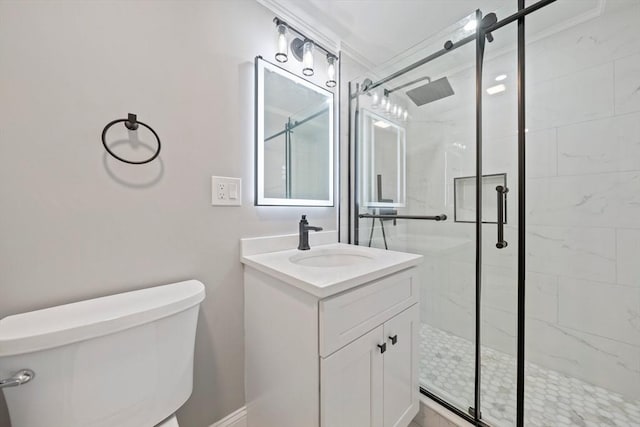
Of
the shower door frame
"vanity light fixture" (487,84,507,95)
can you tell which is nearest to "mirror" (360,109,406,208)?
the shower door frame

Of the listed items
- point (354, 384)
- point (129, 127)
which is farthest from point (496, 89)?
point (129, 127)

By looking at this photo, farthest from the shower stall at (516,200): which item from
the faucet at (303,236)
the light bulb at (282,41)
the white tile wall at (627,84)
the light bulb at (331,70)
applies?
the light bulb at (282,41)

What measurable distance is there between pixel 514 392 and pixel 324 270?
1240mm

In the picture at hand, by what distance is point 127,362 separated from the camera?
63 centimetres

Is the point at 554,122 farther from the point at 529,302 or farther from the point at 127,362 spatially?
the point at 127,362

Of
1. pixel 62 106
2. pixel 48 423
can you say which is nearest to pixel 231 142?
pixel 62 106

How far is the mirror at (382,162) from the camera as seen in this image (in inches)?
66.0

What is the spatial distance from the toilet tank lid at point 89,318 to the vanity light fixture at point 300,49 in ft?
3.85

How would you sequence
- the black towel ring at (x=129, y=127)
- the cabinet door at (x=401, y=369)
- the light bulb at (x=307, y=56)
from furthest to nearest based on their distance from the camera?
the light bulb at (x=307, y=56), the cabinet door at (x=401, y=369), the black towel ring at (x=129, y=127)

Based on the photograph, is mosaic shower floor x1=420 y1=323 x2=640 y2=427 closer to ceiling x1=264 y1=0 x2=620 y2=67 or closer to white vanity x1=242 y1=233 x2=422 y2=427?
white vanity x1=242 y1=233 x2=422 y2=427

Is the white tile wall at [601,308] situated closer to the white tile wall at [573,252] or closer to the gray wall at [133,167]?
the white tile wall at [573,252]

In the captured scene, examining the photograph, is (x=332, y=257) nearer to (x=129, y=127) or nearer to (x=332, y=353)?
(x=332, y=353)

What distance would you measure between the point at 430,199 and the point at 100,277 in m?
1.76

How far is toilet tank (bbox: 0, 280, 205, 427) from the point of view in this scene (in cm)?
53
